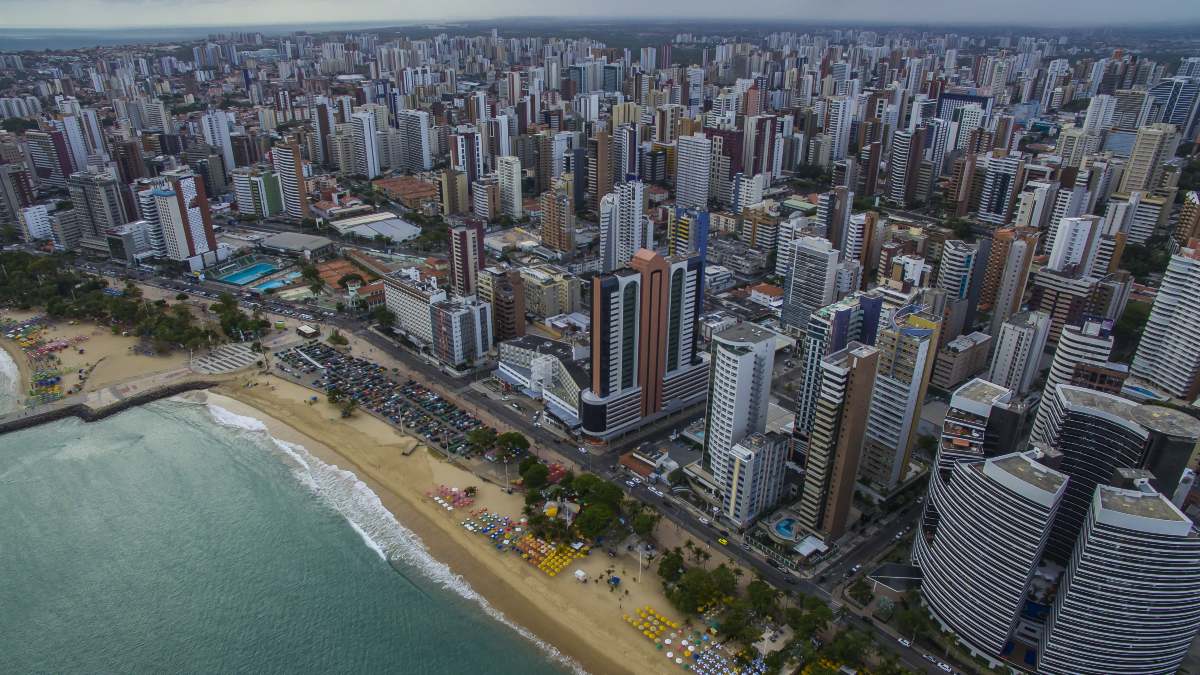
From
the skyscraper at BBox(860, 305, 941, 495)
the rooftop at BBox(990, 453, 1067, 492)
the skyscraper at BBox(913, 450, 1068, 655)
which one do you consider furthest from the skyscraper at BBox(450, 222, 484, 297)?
the rooftop at BBox(990, 453, 1067, 492)

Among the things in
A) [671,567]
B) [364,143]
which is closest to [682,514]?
[671,567]

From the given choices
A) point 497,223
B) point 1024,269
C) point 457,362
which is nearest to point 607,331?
point 457,362

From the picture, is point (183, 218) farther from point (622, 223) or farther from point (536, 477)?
point (536, 477)

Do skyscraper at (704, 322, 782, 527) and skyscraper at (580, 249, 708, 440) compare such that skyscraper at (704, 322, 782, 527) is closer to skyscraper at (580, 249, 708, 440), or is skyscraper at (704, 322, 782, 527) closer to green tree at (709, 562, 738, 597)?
green tree at (709, 562, 738, 597)

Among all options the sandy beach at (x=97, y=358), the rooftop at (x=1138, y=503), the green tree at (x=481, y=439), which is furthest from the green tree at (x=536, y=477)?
the sandy beach at (x=97, y=358)

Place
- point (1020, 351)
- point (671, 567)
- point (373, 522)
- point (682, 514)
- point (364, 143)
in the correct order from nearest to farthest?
point (671, 567) → point (682, 514) → point (373, 522) → point (1020, 351) → point (364, 143)

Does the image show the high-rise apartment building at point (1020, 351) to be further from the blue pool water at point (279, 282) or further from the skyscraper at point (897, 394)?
the blue pool water at point (279, 282)
